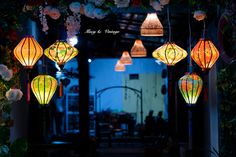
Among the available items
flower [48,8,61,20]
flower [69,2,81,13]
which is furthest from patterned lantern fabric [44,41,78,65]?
flower [69,2,81,13]

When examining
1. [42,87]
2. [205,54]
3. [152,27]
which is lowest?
[42,87]

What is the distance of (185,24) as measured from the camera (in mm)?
11445

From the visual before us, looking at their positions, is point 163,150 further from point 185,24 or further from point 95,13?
point 95,13

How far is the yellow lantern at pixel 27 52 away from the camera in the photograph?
661cm

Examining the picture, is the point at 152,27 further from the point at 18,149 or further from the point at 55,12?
the point at 18,149

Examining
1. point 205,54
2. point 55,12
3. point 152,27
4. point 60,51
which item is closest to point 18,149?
point 60,51

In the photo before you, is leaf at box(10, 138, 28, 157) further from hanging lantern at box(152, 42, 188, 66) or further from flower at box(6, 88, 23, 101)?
hanging lantern at box(152, 42, 188, 66)

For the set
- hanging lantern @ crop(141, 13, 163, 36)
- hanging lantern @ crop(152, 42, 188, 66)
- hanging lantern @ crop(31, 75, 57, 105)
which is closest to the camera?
hanging lantern @ crop(31, 75, 57, 105)

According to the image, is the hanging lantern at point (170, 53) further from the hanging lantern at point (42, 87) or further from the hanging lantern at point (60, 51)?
the hanging lantern at point (42, 87)

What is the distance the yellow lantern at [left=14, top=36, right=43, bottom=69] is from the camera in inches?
260

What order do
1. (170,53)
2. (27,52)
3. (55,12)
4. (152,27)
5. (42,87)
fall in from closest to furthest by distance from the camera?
1. (55,12)
2. (27,52)
3. (42,87)
4. (170,53)
5. (152,27)

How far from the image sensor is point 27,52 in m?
6.64

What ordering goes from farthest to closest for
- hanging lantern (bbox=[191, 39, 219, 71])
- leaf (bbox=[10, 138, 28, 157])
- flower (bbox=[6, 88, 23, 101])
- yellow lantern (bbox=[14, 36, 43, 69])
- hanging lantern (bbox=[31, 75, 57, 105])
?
hanging lantern (bbox=[31, 75, 57, 105]) < hanging lantern (bbox=[191, 39, 219, 71]) < yellow lantern (bbox=[14, 36, 43, 69]) < leaf (bbox=[10, 138, 28, 157]) < flower (bbox=[6, 88, 23, 101])

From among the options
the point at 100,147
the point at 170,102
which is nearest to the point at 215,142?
the point at 170,102
